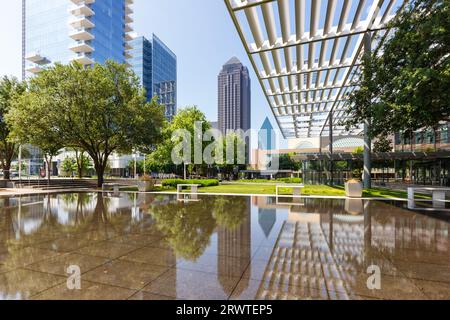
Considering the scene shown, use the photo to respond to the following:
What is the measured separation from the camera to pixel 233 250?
5.21 m

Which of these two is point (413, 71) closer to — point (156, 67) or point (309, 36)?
point (309, 36)

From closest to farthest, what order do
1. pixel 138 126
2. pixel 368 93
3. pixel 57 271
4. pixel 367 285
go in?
pixel 367 285 < pixel 57 271 < pixel 368 93 < pixel 138 126

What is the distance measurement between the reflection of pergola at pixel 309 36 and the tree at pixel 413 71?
1.85 m

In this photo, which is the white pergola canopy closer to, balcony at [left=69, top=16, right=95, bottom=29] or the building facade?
the building facade

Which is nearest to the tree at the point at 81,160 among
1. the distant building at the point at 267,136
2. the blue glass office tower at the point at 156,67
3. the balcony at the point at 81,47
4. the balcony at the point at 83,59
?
the balcony at the point at 83,59

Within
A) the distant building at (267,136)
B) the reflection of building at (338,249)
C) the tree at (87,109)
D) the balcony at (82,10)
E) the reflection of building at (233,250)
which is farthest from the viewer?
the balcony at (82,10)

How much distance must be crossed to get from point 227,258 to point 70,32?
277 feet

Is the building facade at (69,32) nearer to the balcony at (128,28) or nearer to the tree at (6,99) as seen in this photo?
the balcony at (128,28)

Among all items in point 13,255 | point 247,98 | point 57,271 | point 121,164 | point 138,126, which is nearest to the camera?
point 57,271

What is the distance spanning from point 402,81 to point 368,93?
350 centimetres

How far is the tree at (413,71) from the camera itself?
34.1 feet

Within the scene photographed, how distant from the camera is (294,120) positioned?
116 feet

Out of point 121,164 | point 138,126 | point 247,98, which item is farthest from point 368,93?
point 247,98
